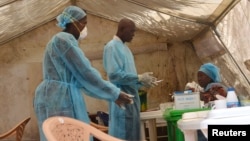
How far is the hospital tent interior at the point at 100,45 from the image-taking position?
4871 mm

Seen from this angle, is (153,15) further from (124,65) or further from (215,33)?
(124,65)

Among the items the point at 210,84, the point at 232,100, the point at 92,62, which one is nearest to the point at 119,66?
the point at 210,84

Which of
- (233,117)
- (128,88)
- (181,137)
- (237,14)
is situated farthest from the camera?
(237,14)

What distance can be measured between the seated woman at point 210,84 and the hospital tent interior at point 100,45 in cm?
106

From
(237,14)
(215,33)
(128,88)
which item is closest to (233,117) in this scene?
(128,88)

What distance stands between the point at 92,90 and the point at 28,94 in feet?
11.5

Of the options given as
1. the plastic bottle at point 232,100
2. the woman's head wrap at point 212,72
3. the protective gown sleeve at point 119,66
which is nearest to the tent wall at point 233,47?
the woman's head wrap at point 212,72

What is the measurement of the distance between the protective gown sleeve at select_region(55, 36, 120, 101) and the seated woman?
77cm

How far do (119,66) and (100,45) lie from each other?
9.70ft

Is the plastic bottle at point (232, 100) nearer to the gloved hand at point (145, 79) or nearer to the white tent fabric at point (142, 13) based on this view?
the gloved hand at point (145, 79)

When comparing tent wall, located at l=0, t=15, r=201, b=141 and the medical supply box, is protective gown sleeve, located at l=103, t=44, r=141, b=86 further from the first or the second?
tent wall, located at l=0, t=15, r=201, b=141

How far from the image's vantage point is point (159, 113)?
10.6 feet

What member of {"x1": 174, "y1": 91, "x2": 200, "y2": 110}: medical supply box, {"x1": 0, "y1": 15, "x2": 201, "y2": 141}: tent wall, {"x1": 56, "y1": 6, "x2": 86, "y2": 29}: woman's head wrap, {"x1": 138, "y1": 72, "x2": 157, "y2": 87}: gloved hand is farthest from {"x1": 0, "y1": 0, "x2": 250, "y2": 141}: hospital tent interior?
{"x1": 174, "y1": 91, "x2": 200, "y2": 110}: medical supply box

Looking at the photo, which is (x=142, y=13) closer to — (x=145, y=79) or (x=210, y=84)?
(x=210, y=84)
